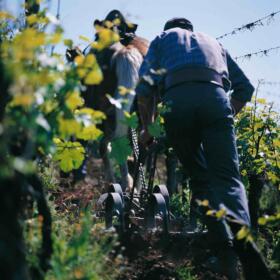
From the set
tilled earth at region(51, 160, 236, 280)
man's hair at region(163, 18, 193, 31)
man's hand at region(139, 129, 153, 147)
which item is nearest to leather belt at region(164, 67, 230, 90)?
man's hair at region(163, 18, 193, 31)

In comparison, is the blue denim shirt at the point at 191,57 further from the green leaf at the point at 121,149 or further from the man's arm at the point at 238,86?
the green leaf at the point at 121,149

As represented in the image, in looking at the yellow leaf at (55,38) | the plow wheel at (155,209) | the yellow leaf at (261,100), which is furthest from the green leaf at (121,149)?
the yellow leaf at (261,100)

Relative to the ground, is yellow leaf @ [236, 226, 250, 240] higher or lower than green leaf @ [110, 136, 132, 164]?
lower

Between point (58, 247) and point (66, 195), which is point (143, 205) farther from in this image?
point (58, 247)

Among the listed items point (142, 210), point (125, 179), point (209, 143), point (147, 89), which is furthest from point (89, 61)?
point (125, 179)

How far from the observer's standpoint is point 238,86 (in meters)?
4.04

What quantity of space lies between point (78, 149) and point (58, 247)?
2.41 feet

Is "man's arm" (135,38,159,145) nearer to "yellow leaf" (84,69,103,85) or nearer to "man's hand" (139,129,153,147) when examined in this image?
"man's hand" (139,129,153,147)

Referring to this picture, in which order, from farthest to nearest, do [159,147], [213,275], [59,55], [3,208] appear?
1. [159,147]
2. [213,275]
3. [59,55]
4. [3,208]

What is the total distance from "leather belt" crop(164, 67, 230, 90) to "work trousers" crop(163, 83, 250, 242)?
35 mm

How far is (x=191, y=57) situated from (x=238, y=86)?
582 millimetres

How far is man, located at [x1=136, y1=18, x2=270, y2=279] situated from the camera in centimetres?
332

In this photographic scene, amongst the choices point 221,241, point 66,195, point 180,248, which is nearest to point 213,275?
point 221,241

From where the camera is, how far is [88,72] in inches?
75.1
